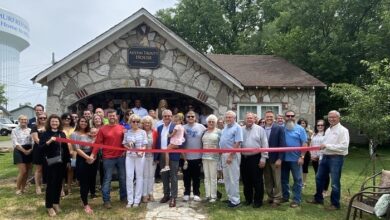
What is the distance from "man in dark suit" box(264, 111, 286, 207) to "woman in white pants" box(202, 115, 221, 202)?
103cm

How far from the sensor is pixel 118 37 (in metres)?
11.1

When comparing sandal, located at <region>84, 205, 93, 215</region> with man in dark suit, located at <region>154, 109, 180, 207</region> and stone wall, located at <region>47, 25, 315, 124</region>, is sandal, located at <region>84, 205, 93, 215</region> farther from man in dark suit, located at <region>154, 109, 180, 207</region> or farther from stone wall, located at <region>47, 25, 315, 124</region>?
stone wall, located at <region>47, 25, 315, 124</region>

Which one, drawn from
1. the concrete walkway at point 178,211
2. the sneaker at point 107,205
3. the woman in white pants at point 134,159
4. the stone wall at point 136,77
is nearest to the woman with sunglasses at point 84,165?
the sneaker at point 107,205

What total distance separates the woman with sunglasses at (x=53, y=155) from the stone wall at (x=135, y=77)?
14.7ft

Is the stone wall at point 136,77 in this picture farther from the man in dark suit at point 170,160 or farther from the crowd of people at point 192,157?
the man in dark suit at point 170,160

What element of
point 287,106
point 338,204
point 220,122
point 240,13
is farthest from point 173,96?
point 240,13

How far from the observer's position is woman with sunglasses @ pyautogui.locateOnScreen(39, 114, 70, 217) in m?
6.66

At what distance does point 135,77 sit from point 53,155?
16.5ft

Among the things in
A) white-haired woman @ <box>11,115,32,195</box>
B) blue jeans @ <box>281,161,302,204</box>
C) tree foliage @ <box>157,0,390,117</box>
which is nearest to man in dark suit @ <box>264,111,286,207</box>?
blue jeans @ <box>281,161,302,204</box>

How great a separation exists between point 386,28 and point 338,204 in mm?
13344

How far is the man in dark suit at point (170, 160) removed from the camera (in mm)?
7508

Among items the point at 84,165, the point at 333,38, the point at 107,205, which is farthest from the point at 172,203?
the point at 333,38

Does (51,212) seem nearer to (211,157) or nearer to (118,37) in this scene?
(211,157)

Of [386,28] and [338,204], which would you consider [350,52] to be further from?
[338,204]
